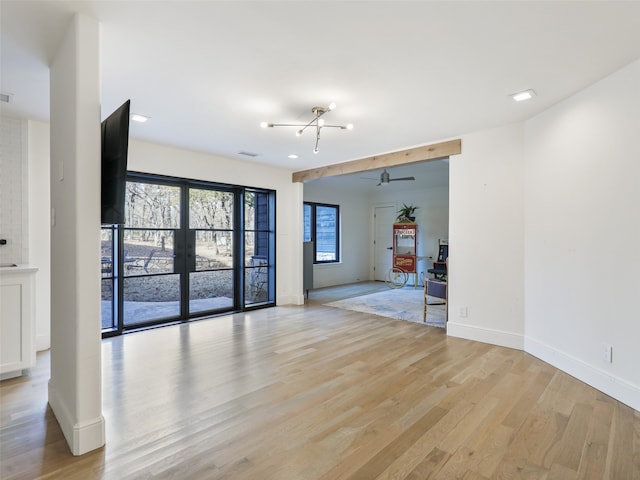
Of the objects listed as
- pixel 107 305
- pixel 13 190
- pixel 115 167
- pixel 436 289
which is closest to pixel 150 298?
pixel 107 305

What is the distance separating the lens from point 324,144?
4594 millimetres

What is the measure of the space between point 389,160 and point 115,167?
3.77 metres

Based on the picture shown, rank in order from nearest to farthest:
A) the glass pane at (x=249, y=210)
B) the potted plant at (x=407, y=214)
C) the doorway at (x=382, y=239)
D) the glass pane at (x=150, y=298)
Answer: the glass pane at (x=150, y=298) < the glass pane at (x=249, y=210) < the potted plant at (x=407, y=214) < the doorway at (x=382, y=239)

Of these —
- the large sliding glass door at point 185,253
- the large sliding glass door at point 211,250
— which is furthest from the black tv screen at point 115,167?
the large sliding glass door at point 211,250

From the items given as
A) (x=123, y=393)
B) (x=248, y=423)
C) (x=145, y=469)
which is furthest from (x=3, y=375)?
(x=248, y=423)

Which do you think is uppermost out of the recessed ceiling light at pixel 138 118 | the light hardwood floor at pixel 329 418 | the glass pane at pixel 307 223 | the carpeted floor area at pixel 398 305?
the recessed ceiling light at pixel 138 118

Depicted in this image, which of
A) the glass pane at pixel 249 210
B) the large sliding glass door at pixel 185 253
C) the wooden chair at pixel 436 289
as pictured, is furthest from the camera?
the glass pane at pixel 249 210

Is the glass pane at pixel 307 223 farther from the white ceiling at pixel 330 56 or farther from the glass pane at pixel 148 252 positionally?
the white ceiling at pixel 330 56

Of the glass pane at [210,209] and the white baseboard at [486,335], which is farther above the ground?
the glass pane at [210,209]

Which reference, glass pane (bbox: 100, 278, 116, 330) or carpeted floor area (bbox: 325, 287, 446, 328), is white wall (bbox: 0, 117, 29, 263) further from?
carpeted floor area (bbox: 325, 287, 446, 328)

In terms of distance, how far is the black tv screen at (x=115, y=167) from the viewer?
6.39ft

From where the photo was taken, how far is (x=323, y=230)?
884 cm

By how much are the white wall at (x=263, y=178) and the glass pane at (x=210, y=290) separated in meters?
0.94

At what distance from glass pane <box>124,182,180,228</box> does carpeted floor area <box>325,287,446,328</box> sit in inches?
126
